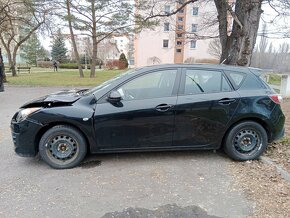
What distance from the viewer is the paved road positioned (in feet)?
9.68

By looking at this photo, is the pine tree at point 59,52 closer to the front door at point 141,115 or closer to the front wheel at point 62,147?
the front wheel at point 62,147

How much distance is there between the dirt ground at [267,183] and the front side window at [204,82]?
131 centimetres

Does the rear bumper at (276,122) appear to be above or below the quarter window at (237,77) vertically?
below

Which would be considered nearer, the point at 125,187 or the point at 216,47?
the point at 125,187

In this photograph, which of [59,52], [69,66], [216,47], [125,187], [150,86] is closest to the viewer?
[125,187]

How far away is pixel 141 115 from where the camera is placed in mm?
3971

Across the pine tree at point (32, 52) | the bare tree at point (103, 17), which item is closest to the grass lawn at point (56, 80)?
the bare tree at point (103, 17)

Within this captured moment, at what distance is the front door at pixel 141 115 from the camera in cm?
395

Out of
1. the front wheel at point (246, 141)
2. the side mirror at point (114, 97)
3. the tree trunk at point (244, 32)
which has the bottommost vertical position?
the front wheel at point (246, 141)

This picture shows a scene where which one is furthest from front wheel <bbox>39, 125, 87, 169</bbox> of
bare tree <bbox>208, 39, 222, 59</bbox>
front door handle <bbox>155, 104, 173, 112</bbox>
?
bare tree <bbox>208, 39, 222, 59</bbox>

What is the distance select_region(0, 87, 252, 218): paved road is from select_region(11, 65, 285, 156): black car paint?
0.99 ft

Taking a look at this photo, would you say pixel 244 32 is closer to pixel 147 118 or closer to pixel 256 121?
pixel 256 121

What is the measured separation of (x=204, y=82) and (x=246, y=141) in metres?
→ 1.25

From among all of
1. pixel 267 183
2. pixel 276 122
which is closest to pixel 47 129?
pixel 267 183
